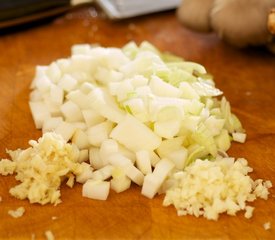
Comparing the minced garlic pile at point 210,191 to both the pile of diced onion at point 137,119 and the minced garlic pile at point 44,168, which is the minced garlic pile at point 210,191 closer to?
the pile of diced onion at point 137,119

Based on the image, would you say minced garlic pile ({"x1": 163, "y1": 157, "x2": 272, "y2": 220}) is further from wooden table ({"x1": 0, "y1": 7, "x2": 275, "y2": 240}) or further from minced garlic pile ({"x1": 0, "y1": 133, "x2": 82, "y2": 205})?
minced garlic pile ({"x1": 0, "y1": 133, "x2": 82, "y2": 205})

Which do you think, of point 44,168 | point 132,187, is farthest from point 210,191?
point 44,168

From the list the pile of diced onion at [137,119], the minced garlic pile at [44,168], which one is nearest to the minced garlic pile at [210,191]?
the pile of diced onion at [137,119]

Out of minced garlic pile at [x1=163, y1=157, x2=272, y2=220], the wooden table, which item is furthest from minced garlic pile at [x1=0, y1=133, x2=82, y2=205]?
minced garlic pile at [x1=163, y1=157, x2=272, y2=220]

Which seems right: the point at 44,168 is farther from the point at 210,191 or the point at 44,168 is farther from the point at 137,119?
the point at 210,191

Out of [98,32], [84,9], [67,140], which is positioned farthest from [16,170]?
[84,9]

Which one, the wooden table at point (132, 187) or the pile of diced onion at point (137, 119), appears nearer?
the wooden table at point (132, 187)
